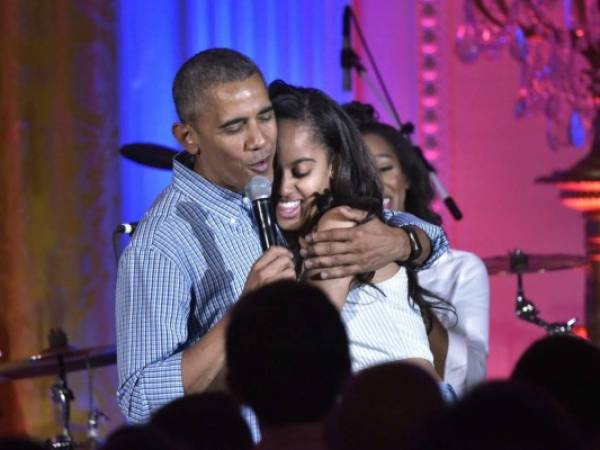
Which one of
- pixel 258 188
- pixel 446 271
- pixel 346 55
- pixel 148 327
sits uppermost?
pixel 346 55

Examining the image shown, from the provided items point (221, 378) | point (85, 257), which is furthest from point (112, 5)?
point (221, 378)

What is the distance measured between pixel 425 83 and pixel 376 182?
3491 mm

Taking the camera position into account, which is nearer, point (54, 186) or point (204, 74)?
point (204, 74)

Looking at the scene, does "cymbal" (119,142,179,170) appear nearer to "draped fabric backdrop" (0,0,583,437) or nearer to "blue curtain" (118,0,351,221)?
"draped fabric backdrop" (0,0,583,437)

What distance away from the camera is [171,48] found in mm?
4730

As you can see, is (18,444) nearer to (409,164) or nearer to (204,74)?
(204,74)

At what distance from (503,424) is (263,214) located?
1155 mm

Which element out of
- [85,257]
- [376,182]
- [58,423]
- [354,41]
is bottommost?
[58,423]

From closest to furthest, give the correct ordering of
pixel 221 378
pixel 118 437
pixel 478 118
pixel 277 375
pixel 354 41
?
pixel 118 437 → pixel 277 375 → pixel 221 378 → pixel 354 41 → pixel 478 118

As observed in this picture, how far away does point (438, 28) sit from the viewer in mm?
5992

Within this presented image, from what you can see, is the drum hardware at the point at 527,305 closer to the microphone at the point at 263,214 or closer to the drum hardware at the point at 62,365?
the drum hardware at the point at 62,365

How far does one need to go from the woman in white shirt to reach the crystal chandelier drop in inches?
66.2

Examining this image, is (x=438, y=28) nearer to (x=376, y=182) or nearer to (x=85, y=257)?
(x=85, y=257)

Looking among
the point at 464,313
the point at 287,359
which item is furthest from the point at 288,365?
the point at 464,313
